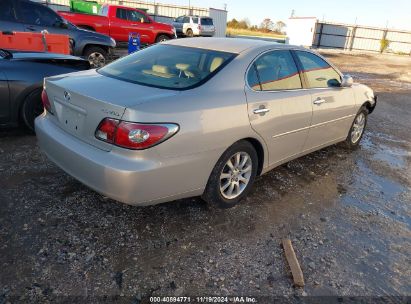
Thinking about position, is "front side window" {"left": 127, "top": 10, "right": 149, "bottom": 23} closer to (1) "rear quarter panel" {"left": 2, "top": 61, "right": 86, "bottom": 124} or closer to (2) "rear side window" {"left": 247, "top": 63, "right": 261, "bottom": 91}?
(1) "rear quarter panel" {"left": 2, "top": 61, "right": 86, "bottom": 124}

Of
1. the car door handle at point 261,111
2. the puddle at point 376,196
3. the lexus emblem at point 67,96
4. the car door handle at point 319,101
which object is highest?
the lexus emblem at point 67,96

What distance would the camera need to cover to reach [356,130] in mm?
5438

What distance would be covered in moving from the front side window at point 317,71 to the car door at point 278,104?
21 centimetres

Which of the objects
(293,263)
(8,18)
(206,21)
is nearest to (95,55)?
(8,18)

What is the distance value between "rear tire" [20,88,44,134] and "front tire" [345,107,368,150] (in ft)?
14.0

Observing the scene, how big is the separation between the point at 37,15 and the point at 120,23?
22.1 feet

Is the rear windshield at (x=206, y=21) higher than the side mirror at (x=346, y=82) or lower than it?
lower

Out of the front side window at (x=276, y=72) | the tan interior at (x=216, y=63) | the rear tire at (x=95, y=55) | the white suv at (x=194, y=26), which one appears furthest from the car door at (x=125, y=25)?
the tan interior at (x=216, y=63)

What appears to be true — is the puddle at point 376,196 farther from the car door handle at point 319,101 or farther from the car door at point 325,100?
the car door handle at point 319,101

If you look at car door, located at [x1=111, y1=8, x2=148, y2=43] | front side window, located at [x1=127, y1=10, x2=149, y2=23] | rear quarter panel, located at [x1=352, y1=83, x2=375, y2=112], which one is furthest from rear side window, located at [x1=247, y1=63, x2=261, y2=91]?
front side window, located at [x1=127, y1=10, x2=149, y2=23]

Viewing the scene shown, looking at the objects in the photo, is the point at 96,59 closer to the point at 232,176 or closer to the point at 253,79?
the point at 253,79

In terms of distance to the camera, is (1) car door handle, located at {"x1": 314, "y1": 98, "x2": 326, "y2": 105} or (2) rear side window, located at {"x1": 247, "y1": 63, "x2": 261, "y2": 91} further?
(1) car door handle, located at {"x1": 314, "y1": 98, "x2": 326, "y2": 105}

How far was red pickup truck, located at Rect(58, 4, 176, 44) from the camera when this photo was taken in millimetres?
14398

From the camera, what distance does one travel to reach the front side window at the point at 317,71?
4.12 meters
